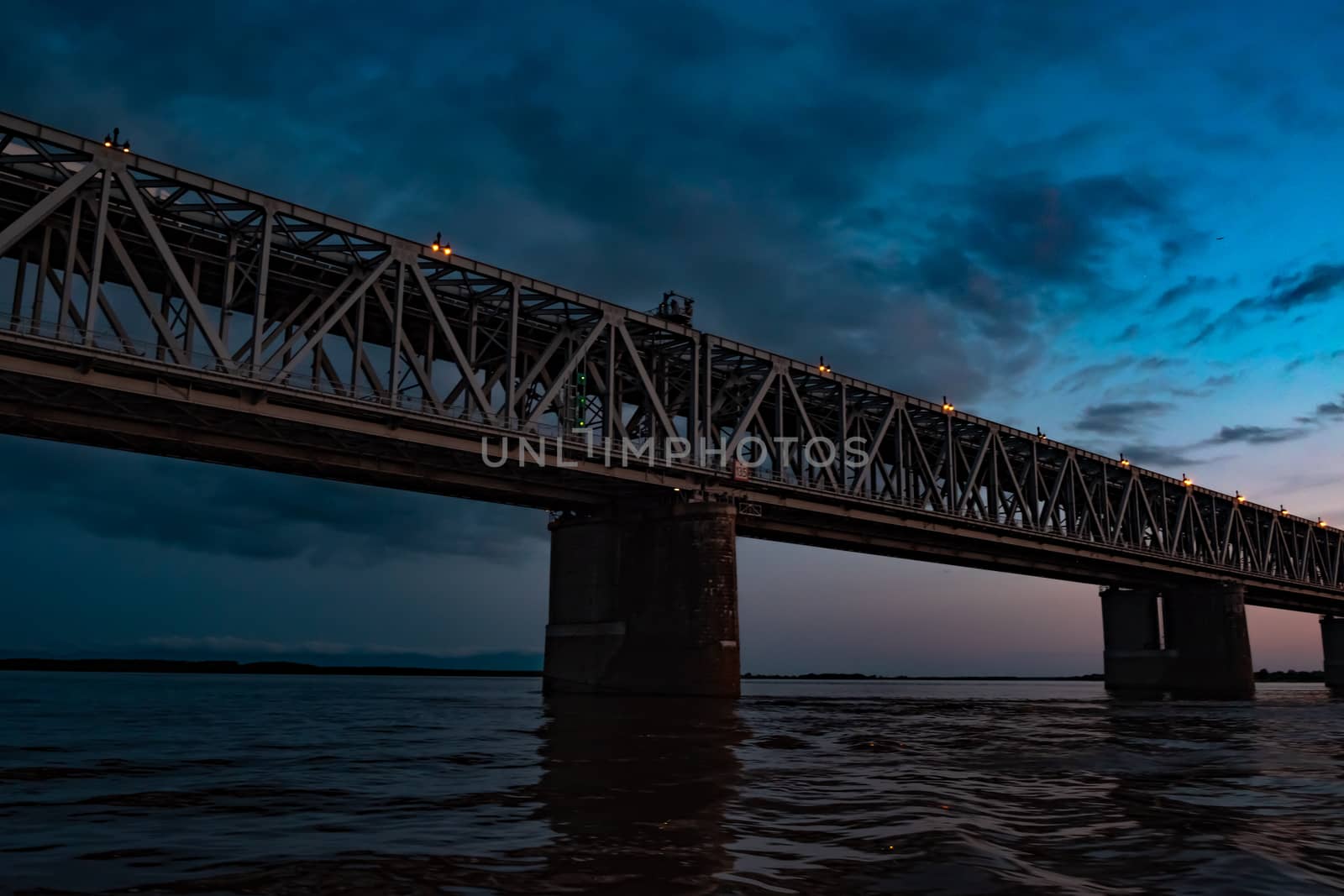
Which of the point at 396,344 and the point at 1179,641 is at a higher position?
the point at 396,344

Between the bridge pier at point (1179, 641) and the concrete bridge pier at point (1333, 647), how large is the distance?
5052cm

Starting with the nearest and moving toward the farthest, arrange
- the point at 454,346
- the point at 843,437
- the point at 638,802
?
1. the point at 638,802
2. the point at 454,346
3. the point at 843,437

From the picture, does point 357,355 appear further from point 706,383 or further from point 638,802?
point 638,802

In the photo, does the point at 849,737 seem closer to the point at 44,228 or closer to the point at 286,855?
the point at 286,855

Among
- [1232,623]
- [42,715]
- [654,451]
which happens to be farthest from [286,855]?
[1232,623]

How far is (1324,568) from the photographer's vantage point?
13400 cm

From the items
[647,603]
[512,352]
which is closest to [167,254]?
[512,352]

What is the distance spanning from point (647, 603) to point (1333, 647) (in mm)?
130887

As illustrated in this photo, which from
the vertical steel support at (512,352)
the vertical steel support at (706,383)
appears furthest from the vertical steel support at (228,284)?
the vertical steel support at (706,383)

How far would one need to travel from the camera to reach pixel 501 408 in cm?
4859

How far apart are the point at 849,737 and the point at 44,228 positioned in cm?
3743

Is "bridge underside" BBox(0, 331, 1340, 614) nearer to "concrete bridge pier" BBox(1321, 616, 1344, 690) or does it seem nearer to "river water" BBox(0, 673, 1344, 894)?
"river water" BBox(0, 673, 1344, 894)

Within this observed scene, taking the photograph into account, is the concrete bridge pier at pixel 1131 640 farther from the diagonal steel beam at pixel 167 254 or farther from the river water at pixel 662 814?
the diagonal steel beam at pixel 167 254

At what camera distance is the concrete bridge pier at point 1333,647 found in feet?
452
